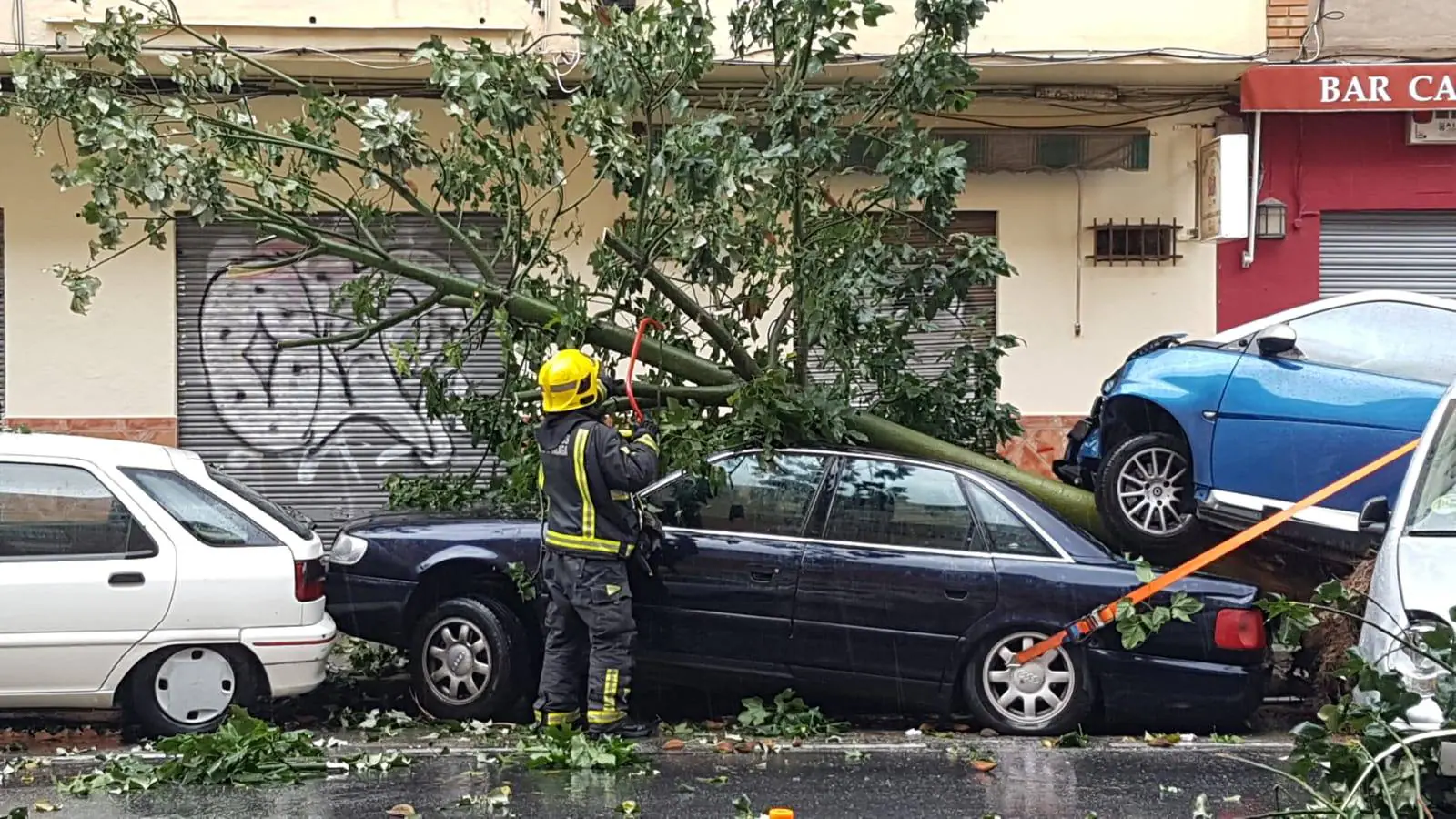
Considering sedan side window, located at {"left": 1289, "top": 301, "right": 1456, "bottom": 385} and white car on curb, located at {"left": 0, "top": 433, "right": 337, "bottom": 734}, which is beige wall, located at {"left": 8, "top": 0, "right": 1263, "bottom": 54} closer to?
sedan side window, located at {"left": 1289, "top": 301, "right": 1456, "bottom": 385}

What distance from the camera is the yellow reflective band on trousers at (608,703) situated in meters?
6.55

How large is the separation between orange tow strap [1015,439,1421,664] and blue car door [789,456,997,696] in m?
0.33

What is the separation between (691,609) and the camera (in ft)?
22.6

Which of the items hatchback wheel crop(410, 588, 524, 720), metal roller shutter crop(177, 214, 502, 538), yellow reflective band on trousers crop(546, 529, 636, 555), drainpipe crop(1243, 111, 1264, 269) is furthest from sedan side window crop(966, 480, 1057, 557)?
metal roller shutter crop(177, 214, 502, 538)

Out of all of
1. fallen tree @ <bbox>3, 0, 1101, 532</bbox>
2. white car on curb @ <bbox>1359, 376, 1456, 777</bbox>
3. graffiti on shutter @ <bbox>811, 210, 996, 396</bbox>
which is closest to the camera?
white car on curb @ <bbox>1359, 376, 1456, 777</bbox>

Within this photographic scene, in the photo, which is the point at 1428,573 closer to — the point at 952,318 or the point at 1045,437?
the point at 952,318

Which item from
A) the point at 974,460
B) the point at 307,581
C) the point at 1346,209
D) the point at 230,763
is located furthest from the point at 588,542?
the point at 1346,209

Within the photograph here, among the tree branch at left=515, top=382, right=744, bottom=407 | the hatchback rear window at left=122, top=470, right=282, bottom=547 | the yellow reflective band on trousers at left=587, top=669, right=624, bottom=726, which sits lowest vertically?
the yellow reflective band on trousers at left=587, top=669, right=624, bottom=726

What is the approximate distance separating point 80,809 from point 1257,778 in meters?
4.68

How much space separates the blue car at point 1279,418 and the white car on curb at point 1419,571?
98 cm

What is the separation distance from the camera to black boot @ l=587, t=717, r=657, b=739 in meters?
6.61

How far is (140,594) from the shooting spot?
21.7 feet

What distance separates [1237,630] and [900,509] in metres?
1.61

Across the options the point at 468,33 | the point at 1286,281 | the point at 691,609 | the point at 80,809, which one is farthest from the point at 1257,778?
the point at 468,33
